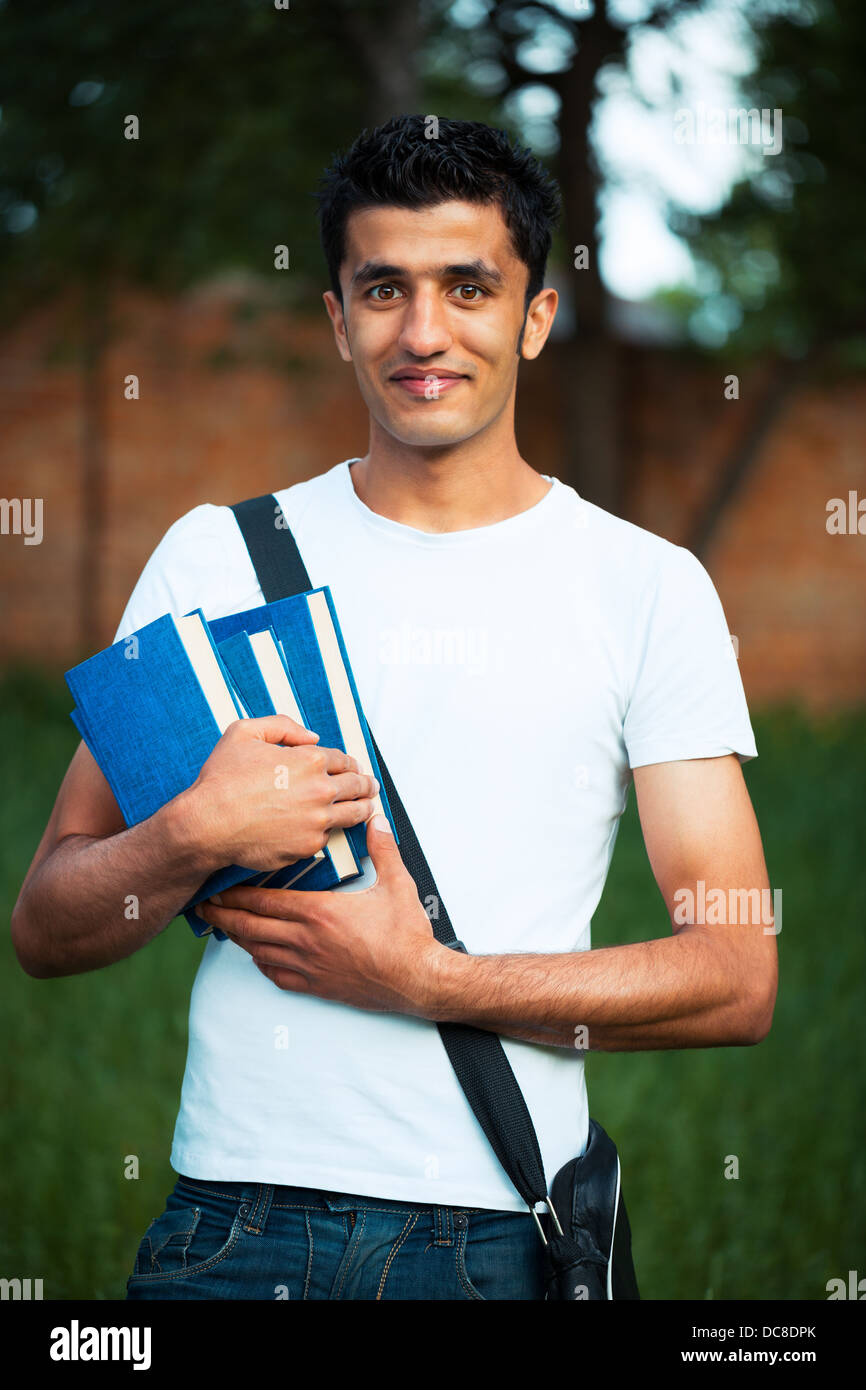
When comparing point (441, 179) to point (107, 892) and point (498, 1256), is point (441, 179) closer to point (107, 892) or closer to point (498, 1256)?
point (107, 892)

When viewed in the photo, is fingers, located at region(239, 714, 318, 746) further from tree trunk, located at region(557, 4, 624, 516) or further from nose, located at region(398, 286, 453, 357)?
tree trunk, located at region(557, 4, 624, 516)

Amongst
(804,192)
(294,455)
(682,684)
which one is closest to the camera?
(682,684)

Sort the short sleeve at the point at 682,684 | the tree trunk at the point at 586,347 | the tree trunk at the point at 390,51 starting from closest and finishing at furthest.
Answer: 1. the short sleeve at the point at 682,684
2. the tree trunk at the point at 390,51
3. the tree trunk at the point at 586,347

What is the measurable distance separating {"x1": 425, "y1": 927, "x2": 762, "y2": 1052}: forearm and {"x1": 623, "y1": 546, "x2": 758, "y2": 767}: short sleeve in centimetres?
27

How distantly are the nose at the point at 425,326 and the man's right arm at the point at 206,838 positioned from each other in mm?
623

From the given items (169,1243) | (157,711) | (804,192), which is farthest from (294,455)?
(169,1243)

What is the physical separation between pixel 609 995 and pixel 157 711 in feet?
2.41

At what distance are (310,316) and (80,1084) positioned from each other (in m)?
7.47

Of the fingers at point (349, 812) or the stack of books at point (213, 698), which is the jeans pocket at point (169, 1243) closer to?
the stack of books at point (213, 698)

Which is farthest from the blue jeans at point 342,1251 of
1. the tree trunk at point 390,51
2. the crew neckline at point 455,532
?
the tree trunk at point 390,51

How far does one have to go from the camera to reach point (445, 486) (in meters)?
2.01

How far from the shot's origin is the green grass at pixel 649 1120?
150 inches

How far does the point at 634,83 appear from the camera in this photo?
9227mm
